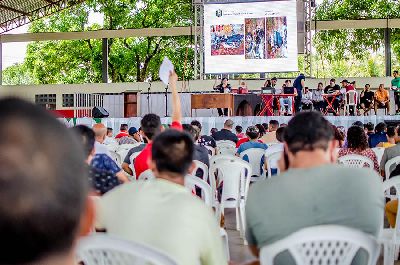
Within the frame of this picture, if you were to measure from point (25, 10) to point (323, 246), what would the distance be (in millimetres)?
21732

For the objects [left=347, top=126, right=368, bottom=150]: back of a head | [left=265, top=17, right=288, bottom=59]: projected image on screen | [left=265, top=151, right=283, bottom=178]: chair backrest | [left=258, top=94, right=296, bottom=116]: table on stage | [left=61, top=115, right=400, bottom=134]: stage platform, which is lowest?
[left=265, top=151, right=283, bottom=178]: chair backrest

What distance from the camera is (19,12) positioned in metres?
22.2

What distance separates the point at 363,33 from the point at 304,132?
2445 centimetres

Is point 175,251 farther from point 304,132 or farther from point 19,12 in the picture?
point 19,12

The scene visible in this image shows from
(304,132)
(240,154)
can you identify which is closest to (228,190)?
A: (240,154)

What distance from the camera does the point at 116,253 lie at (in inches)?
70.7

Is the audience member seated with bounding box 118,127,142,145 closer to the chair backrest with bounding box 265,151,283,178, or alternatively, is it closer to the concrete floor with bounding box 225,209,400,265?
the concrete floor with bounding box 225,209,400,265

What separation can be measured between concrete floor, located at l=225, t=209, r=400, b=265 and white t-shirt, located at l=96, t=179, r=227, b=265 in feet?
7.94

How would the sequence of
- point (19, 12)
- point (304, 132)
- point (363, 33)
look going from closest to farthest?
point (304, 132) < point (19, 12) < point (363, 33)

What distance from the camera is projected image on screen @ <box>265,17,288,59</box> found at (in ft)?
54.7

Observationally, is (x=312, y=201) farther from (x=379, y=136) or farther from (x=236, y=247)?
(x=379, y=136)

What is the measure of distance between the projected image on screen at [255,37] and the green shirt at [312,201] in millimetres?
14630

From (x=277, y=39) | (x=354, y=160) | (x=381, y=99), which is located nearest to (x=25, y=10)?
(x=277, y=39)

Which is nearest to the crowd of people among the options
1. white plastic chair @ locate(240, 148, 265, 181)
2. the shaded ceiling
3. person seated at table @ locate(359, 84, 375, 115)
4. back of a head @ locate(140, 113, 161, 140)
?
back of a head @ locate(140, 113, 161, 140)
